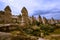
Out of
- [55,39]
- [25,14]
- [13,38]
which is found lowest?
[55,39]

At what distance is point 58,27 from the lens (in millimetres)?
37844

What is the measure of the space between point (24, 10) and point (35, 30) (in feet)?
26.9

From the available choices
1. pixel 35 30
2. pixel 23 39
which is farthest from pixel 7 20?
pixel 23 39

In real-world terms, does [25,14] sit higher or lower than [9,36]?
higher

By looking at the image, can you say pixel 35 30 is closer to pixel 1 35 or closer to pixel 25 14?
pixel 25 14

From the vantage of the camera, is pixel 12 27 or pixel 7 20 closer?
pixel 12 27

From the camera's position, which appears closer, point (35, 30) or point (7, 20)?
point (35, 30)

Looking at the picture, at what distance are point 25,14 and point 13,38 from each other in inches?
759

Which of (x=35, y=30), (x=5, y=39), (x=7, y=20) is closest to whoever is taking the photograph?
(x=5, y=39)

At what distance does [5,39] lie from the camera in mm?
16172

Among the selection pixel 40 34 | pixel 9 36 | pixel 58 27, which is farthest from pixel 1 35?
pixel 58 27

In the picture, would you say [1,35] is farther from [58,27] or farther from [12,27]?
[58,27]

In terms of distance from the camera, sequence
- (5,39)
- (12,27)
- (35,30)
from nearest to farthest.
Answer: (5,39) < (12,27) < (35,30)

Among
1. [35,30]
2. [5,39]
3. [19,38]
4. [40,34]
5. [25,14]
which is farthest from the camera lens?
[25,14]
